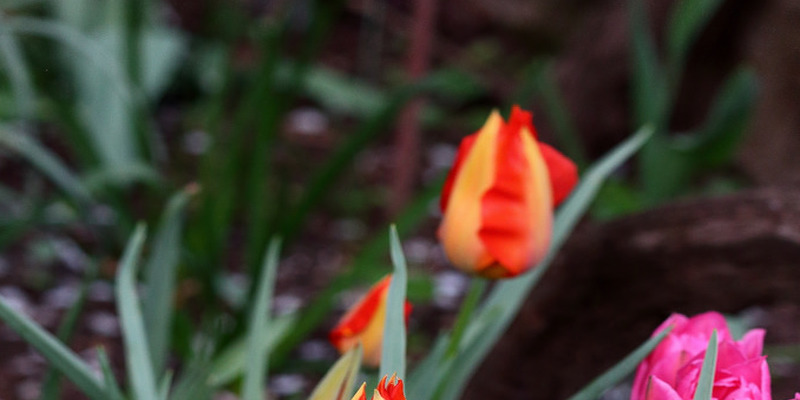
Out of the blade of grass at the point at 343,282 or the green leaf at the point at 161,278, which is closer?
the green leaf at the point at 161,278

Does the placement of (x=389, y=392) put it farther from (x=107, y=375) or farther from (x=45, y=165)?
(x=45, y=165)

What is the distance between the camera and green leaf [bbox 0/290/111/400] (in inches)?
22.2

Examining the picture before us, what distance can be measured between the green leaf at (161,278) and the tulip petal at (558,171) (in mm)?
346

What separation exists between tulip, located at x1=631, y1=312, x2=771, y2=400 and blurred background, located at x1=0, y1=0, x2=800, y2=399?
1.45 ft

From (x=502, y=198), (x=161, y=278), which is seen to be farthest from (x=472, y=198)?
(x=161, y=278)

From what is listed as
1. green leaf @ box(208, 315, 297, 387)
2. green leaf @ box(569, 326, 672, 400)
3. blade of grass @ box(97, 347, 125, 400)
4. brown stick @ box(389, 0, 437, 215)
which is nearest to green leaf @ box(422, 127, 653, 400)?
green leaf @ box(569, 326, 672, 400)

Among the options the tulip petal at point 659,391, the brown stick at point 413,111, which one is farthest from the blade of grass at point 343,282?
the tulip petal at point 659,391

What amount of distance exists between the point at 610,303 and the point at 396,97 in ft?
1.51

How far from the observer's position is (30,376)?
129cm

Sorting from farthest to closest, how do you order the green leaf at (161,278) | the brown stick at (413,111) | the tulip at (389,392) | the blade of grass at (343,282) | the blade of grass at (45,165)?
the brown stick at (413,111)
the blade of grass at (343,282)
the blade of grass at (45,165)
the green leaf at (161,278)
the tulip at (389,392)

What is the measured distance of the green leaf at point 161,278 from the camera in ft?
2.67

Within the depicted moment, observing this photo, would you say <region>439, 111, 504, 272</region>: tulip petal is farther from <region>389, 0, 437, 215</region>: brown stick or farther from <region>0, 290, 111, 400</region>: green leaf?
<region>389, 0, 437, 215</region>: brown stick

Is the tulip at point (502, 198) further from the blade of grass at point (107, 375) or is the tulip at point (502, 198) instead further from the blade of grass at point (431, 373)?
the blade of grass at point (107, 375)

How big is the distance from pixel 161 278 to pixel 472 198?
1.24 feet
